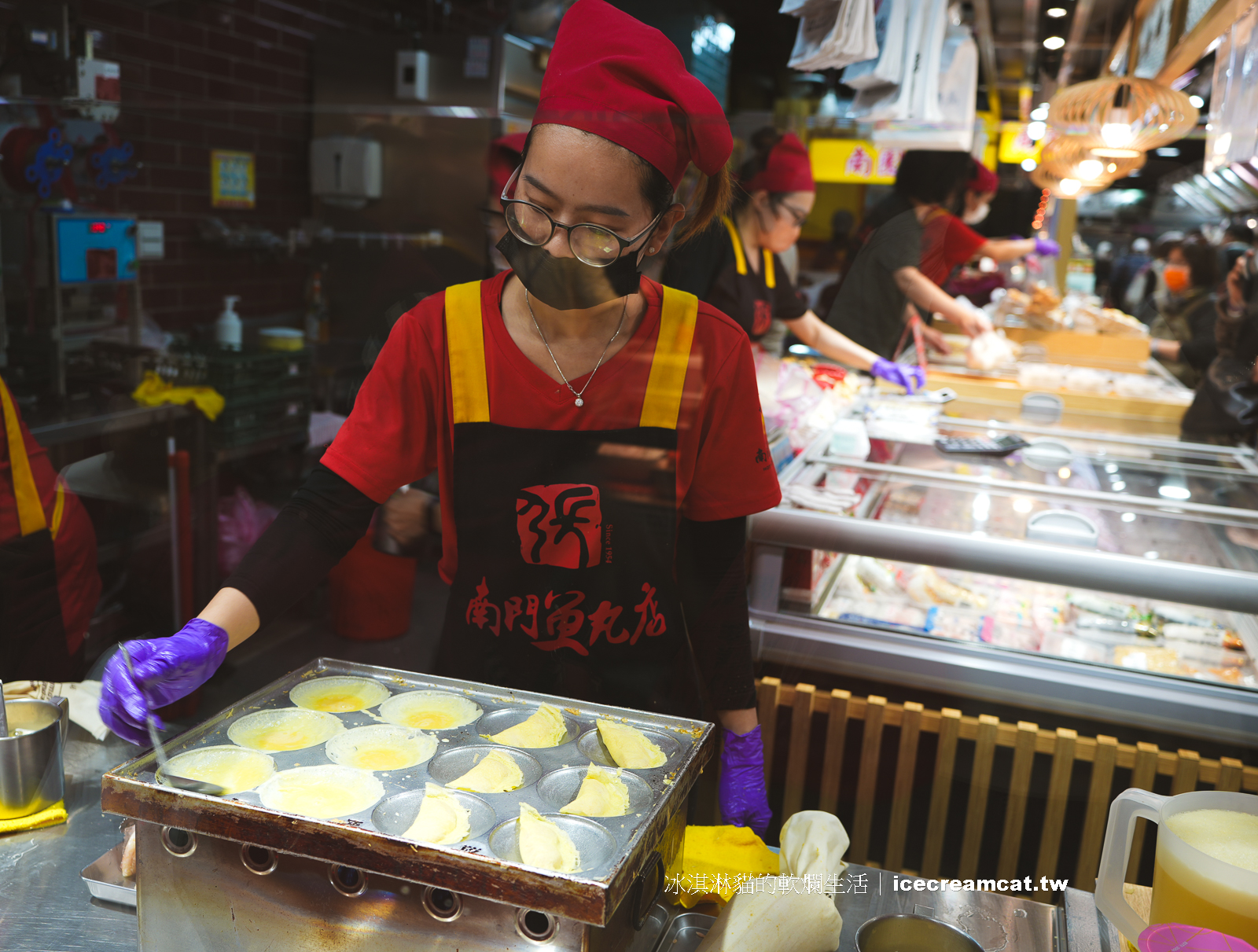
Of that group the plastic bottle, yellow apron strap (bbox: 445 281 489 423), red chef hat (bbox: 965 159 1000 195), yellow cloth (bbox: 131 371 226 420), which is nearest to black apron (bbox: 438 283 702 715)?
yellow apron strap (bbox: 445 281 489 423)

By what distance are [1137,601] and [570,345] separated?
1.57 metres

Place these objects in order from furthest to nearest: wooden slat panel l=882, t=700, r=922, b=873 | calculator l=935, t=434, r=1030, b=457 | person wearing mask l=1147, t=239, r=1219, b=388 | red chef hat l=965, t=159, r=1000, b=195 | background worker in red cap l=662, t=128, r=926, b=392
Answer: person wearing mask l=1147, t=239, r=1219, b=388 < calculator l=935, t=434, r=1030, b=457 < red chef hat l=965, t=159, r=1000, b=195 < wooden slat panel l=882, t=700, r=922, b=873 < background worker in red cap l=662, t=128, r=926, b=392

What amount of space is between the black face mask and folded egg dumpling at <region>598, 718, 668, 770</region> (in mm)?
564

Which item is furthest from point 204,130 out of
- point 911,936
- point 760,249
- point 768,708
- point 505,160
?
point 911,936

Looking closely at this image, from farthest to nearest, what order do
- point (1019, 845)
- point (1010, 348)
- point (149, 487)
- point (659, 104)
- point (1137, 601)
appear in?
point (1010, 348)
point (149, 487)
point (1137, 601)
point (1019, 845)
point (659, 104)

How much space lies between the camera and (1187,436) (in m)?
2.82

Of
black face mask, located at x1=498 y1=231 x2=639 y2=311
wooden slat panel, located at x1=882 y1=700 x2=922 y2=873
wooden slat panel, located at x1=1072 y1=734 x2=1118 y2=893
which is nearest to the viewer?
black face mask, located at x1=498 y1=231 x2=639 y2=311

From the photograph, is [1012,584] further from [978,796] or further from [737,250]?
[737,250]

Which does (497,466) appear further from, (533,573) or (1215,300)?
(1215,300)

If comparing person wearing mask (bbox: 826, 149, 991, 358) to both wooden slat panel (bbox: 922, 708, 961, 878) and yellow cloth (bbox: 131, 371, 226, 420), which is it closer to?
wooden slat panel (bbox: 922, 708, 961, 878)

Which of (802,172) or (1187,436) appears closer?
(802,172)

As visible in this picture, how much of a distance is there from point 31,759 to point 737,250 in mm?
1227

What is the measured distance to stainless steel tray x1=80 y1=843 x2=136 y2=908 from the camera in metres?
1.10

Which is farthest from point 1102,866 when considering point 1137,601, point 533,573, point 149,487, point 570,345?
point 149,487
